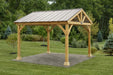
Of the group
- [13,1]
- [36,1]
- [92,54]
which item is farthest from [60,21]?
[13,1]

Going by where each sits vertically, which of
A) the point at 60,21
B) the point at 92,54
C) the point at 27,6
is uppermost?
the point at 27,6

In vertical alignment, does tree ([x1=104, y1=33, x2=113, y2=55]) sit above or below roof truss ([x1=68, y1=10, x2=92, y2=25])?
below

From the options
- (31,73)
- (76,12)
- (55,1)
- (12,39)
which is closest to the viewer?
(31,73)

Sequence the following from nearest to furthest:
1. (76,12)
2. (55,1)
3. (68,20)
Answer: (68,20)
(76,12)
(55,1)

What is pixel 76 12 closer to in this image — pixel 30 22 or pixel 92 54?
pixel 30 22

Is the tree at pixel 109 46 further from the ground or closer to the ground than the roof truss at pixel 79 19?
closer to the ground

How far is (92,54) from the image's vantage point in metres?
17.0

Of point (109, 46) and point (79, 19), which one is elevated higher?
point (79, 19)

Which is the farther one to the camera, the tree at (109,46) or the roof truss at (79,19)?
the tree at (109,46)

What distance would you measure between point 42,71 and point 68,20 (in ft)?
13.1

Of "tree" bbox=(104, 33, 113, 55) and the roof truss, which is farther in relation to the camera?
"tree" bbox=(104, 33, 113, 55)

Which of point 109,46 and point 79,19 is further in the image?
point 109,46

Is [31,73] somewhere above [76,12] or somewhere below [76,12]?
below

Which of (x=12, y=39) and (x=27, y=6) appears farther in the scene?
(x=27, y=6)
